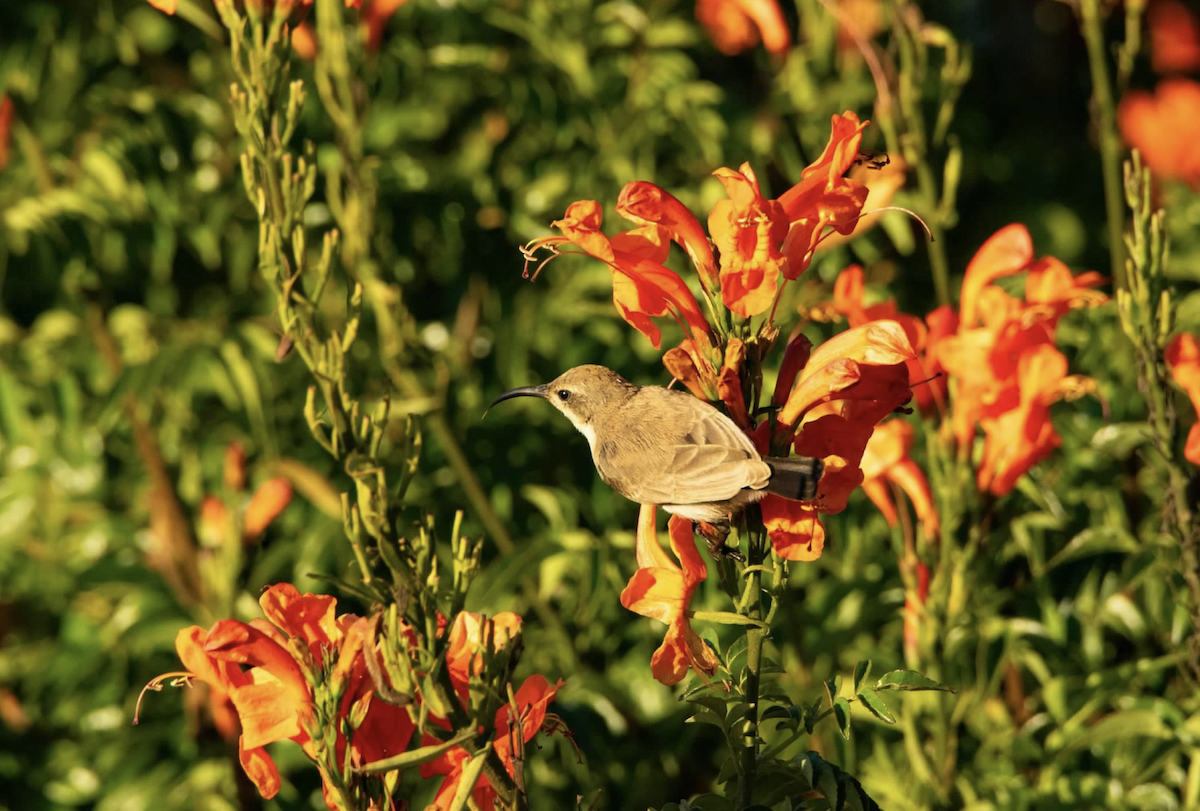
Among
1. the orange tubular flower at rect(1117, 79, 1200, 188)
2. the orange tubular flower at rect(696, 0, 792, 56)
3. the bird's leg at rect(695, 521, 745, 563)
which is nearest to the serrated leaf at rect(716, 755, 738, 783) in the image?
the bird's leg at rect(695, 521, 745, 563)

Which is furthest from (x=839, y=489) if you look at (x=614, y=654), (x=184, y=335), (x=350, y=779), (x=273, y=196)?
(x=184, y=335)

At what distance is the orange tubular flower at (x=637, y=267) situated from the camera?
63.7 inches

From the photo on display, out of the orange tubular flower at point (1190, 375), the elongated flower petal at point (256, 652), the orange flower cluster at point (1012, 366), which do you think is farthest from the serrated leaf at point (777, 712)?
the orange tubular flower at point (1190, 375)

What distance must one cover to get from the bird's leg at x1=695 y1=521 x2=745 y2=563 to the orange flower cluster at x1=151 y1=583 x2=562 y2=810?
28 centimetres

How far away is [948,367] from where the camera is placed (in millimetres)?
2186

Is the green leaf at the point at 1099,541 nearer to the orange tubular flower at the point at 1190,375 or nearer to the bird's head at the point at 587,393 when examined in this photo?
the orange tubular flower at the point at 1190,375

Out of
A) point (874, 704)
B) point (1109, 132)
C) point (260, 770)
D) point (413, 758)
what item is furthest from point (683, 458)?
point (1109, 132)

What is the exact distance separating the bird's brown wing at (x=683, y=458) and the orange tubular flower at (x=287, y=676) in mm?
448

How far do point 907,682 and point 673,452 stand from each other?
0.43 m

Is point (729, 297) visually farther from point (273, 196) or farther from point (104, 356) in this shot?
point (104, 356)

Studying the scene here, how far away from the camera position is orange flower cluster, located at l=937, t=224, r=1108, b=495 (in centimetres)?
221

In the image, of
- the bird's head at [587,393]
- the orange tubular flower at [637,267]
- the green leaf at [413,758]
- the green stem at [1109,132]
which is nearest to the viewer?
the green leaf at [413,758]

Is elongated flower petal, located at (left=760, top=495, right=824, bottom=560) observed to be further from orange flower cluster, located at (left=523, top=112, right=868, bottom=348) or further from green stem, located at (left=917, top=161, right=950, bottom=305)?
green stem, located at (left=917, top=161, right=950, bottom=305)

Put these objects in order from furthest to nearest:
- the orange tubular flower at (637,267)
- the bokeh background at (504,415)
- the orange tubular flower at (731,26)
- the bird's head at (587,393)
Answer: the orange tubular flower at (731,26) → the bokeh background at (504,415) → the bird's head at (587,393) → the orange tubular flower at (637,267)
